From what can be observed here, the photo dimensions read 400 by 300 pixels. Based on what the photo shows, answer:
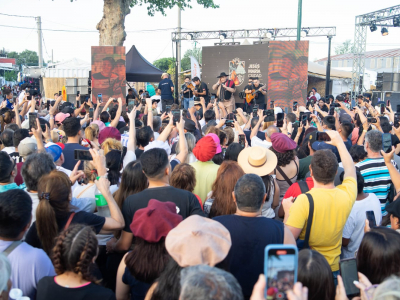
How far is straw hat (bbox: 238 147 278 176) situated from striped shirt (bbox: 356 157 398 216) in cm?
127

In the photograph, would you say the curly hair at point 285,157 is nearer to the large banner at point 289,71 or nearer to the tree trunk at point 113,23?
the large banner at point 289,71

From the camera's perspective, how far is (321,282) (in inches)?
79.6

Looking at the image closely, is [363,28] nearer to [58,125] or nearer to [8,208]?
[58,125]

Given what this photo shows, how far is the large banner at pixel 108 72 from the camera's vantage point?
14.1 m

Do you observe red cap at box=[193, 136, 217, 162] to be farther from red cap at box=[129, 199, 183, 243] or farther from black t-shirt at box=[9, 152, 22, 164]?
black t-shirt at box=[9, 152, 22, 164]

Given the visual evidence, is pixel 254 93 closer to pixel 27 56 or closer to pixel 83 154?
pixel 83 154

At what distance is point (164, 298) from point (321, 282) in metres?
0.84

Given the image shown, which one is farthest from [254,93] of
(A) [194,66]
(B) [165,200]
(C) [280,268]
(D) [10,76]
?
(D) [10,76]

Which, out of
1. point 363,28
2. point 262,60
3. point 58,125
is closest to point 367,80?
point 363,28

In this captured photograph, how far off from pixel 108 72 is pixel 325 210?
12.7 meters

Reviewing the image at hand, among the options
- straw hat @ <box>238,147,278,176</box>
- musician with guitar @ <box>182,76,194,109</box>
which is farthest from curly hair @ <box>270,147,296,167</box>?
musician with guitar @ <box>182,76,194,109</box>

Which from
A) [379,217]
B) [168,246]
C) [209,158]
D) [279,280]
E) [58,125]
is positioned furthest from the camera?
[58,125]

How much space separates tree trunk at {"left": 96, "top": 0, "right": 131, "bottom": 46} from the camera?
14680mm

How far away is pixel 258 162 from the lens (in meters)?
3.56
